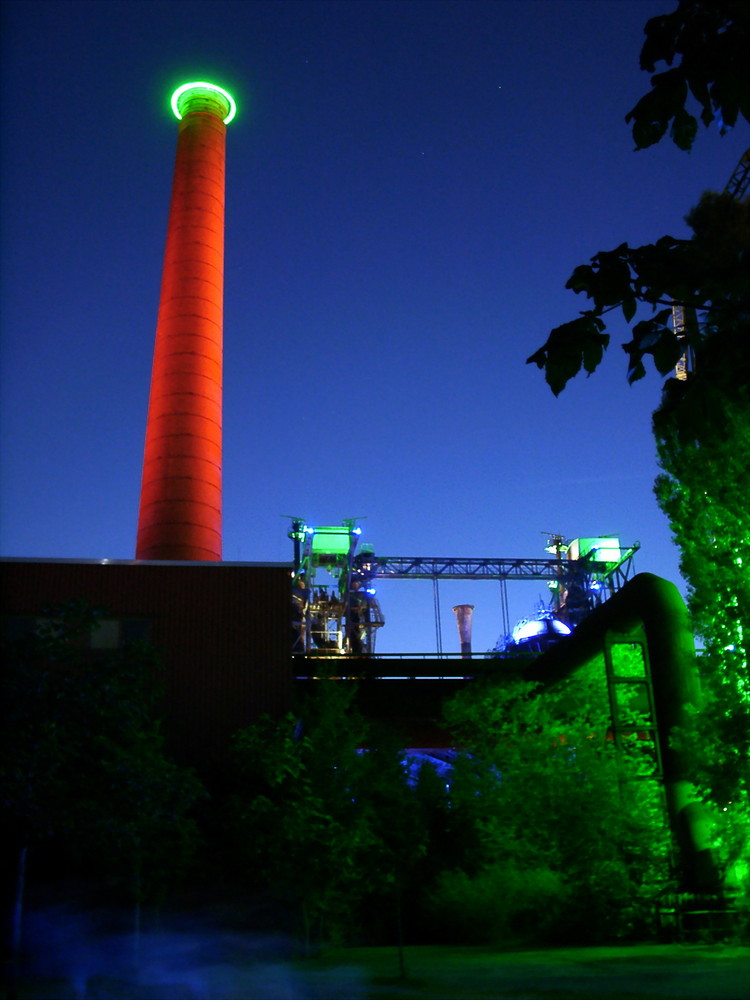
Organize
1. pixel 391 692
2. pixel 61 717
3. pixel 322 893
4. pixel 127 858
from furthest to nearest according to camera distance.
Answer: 1. pixel 391 692
2. pixel 322 893
3. pixel 127 858
4. pixel 61 717

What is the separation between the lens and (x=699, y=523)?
1401cm

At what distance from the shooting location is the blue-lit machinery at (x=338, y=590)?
4584 cm

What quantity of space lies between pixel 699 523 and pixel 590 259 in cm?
1204

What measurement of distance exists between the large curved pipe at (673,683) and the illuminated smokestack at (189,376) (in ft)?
Result: 49.5

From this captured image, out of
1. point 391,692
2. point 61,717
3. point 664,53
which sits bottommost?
point 61,717

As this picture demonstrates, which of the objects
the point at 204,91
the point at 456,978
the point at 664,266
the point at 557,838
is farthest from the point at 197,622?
the point at 204,91

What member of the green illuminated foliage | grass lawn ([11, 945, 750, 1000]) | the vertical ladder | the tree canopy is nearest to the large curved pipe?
the vertical ladder

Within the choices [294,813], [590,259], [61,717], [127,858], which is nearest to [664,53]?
[590,259]

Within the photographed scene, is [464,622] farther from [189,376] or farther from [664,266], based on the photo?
[664,266]

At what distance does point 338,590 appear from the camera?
46.8 m

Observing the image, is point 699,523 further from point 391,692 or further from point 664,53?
point 391,692

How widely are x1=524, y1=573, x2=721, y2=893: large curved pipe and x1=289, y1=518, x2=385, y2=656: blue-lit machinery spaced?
1105 inches

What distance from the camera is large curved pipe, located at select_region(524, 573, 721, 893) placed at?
15.0 m

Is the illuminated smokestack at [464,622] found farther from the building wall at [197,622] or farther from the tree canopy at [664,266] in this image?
the tree canopy at [664,266]
